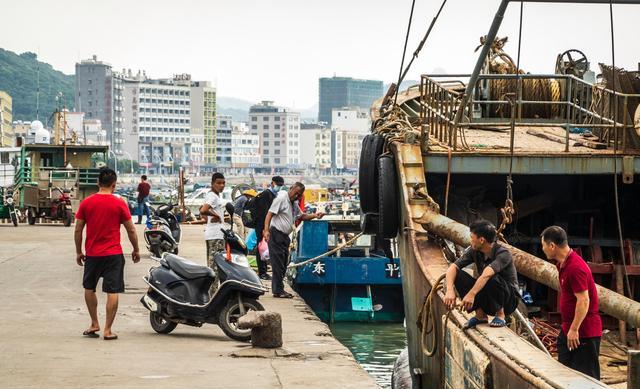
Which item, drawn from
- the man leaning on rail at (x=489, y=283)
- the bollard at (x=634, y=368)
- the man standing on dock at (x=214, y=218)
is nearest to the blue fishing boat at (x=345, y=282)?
the man standing on dock at (x=214, y=218)

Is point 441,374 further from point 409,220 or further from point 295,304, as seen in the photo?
point 295,304

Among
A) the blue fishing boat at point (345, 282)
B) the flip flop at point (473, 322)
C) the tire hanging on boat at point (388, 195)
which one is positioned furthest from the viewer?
the blue fishing boat at point (345, 282)

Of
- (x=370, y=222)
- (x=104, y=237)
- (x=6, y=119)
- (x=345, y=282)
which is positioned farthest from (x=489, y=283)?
(x=6, y=119)

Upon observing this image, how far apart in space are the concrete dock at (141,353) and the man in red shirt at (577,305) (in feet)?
8.10

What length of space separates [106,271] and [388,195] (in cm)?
313

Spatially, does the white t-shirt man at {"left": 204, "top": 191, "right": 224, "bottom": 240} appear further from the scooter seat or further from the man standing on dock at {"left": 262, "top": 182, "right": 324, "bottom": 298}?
the scooter seat

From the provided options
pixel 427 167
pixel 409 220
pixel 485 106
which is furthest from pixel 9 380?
pixel 485 106

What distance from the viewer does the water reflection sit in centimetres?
1622

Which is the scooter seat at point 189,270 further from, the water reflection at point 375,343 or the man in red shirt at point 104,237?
the water reflection at point 375,343

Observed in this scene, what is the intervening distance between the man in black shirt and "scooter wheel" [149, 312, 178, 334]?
18.7 ft

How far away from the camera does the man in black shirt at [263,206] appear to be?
18175 mm

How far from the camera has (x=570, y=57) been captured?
16016 millimetres

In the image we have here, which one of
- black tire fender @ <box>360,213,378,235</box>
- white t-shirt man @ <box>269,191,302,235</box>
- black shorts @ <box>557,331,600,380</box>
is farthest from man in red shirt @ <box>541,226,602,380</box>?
white t-shirt man @ <box>269,191,302,235</box>

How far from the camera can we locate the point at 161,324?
1256 centimetres
